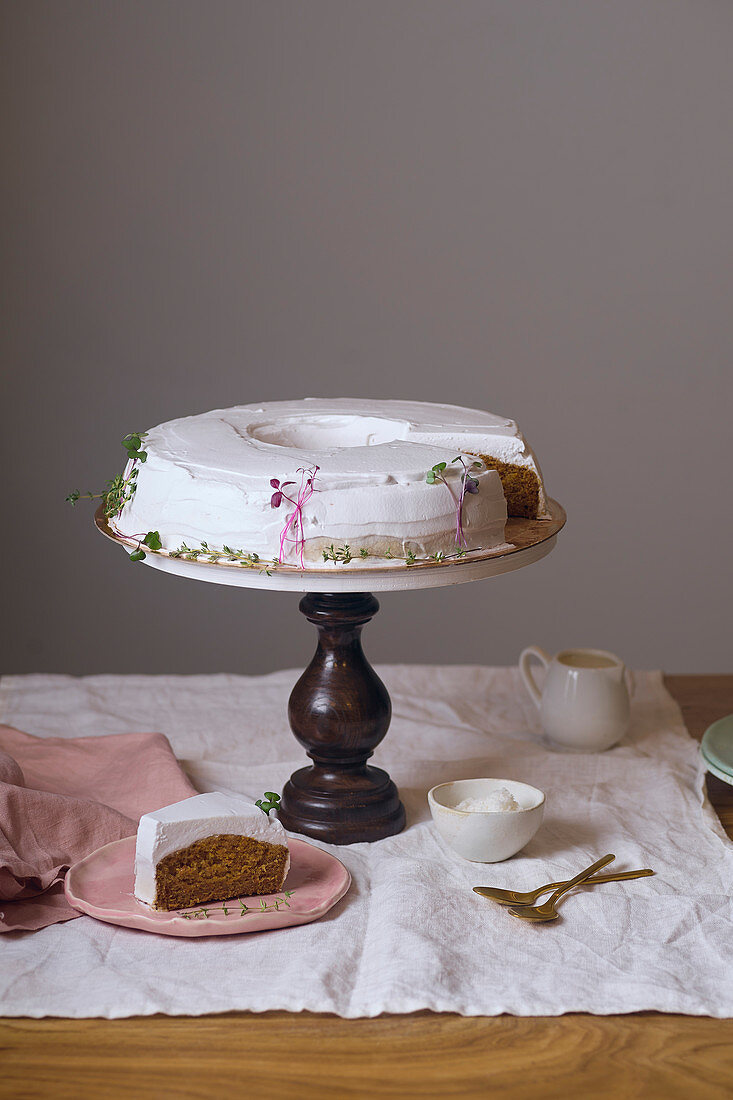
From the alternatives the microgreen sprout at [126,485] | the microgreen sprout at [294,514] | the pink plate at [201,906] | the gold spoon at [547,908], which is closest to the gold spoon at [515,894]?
the gold spoon at [547,908]

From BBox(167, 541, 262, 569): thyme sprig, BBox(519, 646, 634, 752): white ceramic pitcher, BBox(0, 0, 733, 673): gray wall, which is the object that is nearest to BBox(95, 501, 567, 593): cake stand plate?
BBox(167, 541, 262, 569): thyme sprig

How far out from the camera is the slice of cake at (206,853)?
4.13 ft

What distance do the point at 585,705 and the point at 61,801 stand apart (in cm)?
76

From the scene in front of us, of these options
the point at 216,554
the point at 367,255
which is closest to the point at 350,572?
the point at 216,554

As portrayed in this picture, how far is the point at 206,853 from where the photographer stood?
4.21ft

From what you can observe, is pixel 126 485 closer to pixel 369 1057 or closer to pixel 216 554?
pixel 216 554

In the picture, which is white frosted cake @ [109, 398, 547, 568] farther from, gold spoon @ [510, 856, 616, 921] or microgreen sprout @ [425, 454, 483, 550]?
gold spoon @ [510, 856, 616, 921]

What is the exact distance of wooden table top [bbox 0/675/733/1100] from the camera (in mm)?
1043

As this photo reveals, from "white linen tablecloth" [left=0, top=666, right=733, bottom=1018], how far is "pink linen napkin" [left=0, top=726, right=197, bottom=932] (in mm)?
62

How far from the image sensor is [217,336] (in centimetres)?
288

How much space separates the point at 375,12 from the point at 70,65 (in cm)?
70

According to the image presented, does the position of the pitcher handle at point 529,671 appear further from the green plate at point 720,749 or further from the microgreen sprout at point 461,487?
the microgreen sprout at point 461,487

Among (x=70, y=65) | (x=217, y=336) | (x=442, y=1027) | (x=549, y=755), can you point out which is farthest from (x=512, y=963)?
(x=70, y=65)

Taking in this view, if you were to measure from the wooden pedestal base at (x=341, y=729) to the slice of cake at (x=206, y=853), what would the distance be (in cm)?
21
